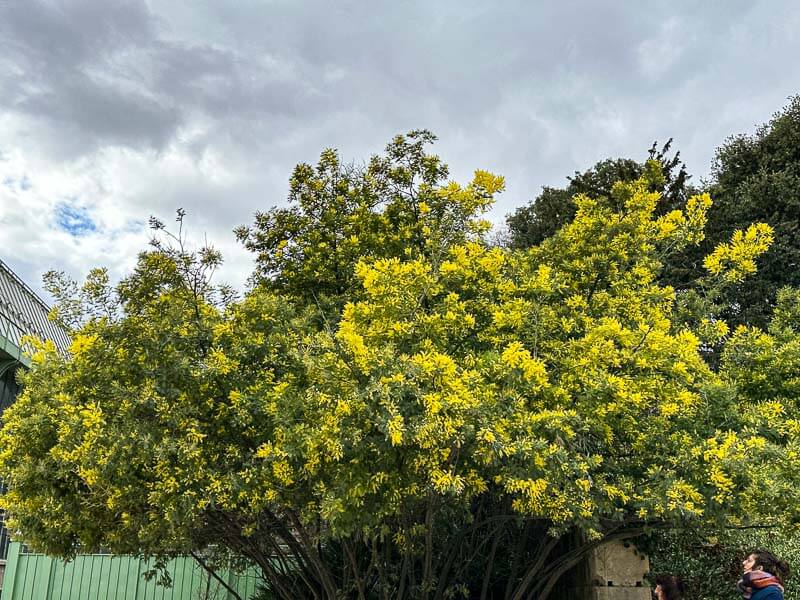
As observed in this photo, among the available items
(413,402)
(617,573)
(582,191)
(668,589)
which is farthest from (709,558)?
(582,191)

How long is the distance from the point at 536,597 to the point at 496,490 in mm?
2076

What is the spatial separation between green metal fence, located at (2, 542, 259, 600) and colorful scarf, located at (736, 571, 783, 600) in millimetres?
8069

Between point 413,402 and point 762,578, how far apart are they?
8.28 feet

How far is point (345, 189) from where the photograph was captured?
8.30 metres

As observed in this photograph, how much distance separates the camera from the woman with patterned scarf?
425 centimetres

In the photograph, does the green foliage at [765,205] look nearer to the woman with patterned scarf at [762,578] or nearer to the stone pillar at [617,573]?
the stone pillar at [617,573]

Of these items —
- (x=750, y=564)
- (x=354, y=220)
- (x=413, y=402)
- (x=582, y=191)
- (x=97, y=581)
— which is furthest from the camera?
(x=582, y=191)

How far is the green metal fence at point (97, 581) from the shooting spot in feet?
34.6

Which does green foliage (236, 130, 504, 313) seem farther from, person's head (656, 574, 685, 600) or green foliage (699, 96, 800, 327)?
green foliage (699, 96, 800, 327)

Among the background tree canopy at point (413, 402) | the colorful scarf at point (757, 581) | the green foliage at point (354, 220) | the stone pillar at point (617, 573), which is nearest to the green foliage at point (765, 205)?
the stone pillar at point (617, 573)

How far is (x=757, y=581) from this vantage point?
4.33m

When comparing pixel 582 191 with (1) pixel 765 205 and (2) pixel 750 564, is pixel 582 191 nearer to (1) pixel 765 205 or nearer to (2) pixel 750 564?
(1) pixel 765 205

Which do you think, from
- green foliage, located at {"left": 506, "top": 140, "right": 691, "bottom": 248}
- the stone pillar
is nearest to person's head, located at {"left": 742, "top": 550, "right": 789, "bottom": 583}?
the stone pillar

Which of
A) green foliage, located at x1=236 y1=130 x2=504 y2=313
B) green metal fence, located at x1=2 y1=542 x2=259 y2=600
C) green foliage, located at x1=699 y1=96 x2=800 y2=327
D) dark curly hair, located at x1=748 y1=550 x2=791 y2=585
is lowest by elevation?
dark curly hair, located at x1=748 y1=550 x2=791 y2=585
